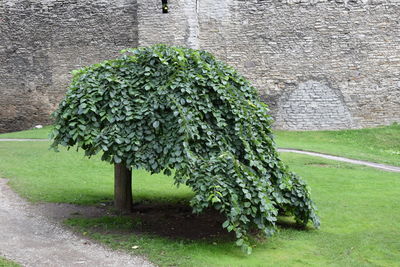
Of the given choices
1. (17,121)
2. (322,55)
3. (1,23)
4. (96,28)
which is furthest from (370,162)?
(1,23)

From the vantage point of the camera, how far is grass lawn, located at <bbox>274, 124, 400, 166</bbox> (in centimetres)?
1395

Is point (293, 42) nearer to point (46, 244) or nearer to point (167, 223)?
point (167, 223)

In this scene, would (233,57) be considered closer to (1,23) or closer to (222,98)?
(1,23)

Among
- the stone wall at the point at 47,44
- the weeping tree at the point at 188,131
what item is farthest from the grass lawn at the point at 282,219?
the stone wall at the point at 47,44

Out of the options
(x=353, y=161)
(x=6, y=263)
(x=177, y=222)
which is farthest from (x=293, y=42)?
(x=6, y=263)

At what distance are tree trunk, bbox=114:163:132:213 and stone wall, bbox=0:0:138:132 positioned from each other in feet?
46.4

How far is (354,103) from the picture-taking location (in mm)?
18266

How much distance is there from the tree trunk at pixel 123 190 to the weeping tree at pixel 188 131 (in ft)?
0.70

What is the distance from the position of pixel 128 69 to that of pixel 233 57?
512 inches

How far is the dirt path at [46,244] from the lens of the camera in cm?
510

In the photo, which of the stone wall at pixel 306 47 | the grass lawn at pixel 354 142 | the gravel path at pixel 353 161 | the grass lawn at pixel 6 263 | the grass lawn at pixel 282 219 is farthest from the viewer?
the stone wall at pixel 306 47

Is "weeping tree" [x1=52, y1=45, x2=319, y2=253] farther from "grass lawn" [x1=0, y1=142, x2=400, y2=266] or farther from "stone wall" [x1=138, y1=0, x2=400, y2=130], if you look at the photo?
"stone wall" [x1=138, y1=0, x2=400, y2=130]

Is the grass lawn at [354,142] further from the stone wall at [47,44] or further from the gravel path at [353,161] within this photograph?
the stone wall at [47,44]

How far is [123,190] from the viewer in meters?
7.29
